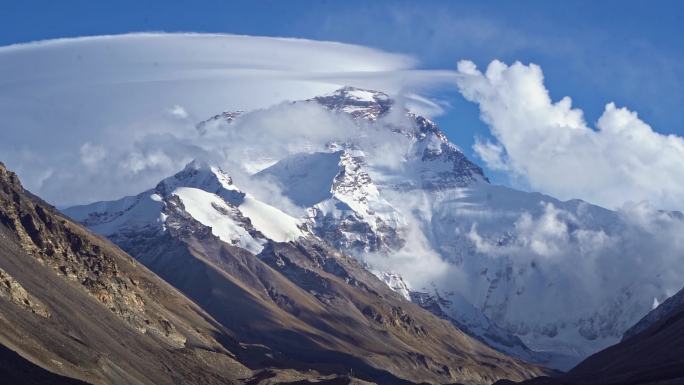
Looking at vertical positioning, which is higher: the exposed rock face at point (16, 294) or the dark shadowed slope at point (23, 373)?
the exposed rock face at point (16, 294)

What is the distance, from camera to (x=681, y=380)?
157625 millimetres

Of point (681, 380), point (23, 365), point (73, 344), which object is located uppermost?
point (681, 380)

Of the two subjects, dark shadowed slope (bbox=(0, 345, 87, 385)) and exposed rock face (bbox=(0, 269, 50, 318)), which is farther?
exposed rock face (bbox=(0, 269, 50, 318))

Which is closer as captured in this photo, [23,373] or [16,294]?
[23,373]

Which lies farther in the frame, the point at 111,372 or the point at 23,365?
the point at 111,372

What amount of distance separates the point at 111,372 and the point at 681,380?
273ft

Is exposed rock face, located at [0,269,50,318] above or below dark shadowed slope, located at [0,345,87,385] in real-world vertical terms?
above

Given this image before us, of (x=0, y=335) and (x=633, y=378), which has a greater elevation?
(x=633, y=378)

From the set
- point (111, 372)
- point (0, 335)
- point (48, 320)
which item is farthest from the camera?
point (48, 320)

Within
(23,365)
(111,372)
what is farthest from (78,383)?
(111,372)

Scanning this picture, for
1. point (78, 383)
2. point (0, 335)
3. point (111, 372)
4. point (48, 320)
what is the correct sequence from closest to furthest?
point (78, 383) → point (0, 335) → point (111, 372) → point (48, 320)

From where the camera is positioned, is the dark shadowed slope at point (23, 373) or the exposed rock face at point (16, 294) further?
the exposed rock face at point (16, 294)

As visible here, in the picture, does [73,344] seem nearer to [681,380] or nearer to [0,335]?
[0,335]

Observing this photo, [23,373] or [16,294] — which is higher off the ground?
[16,294]
